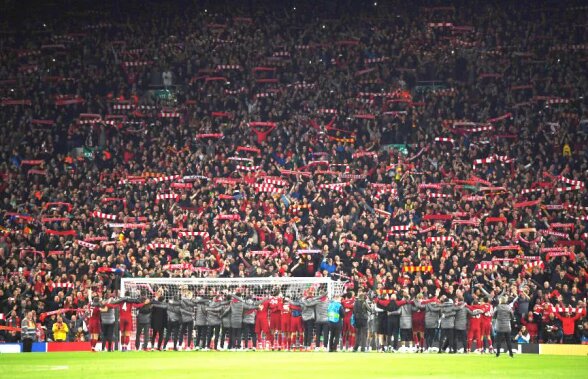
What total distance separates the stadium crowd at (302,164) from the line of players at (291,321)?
102 millimetres

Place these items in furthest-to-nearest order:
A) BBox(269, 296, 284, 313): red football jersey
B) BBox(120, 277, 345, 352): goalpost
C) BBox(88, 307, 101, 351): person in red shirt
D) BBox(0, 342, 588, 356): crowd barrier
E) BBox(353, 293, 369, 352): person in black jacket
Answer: BBox(120, 277, 345, 352): goalpost → BBox(269, 296, 284, 313): red football jersey → BBox(88, 307, 101, 351): person in red shirt → BBox(353, 293, 369, 352): person in black jacket → BBox(0, 342, 588, 356): crowd barrier

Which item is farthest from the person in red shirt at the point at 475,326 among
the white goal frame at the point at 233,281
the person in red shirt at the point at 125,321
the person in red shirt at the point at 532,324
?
the person in red shirt at the point at 125,321

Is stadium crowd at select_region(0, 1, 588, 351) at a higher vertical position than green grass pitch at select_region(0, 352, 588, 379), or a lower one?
higher

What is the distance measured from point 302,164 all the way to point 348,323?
1261 cm

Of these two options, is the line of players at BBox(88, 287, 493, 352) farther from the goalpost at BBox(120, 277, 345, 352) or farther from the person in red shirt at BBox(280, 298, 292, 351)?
the goalpost at BBox(120, 277, 345, 352)

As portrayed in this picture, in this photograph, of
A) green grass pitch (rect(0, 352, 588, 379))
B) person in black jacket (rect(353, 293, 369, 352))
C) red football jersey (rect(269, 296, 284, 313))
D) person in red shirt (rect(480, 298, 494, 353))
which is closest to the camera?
green grass pitch (rect(0, 352, 588, 379))

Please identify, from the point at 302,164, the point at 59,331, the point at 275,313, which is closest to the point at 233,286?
the point at 275,313

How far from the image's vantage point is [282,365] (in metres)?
25.2

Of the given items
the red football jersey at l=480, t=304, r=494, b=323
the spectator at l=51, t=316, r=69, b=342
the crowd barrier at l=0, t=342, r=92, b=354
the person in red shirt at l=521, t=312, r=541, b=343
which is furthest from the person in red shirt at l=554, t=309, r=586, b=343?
the spectator at l=51, t=316, r=69, b=342

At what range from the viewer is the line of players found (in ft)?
106

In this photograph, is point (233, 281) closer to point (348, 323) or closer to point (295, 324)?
point (295, 324)

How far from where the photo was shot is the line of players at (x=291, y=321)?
106 feet

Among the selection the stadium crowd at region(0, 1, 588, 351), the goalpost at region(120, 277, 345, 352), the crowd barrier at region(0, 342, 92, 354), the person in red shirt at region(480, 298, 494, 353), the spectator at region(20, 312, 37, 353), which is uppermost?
the stadium crowd at region(0, 1, 588, 351)

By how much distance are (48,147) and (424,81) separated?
18.7m
